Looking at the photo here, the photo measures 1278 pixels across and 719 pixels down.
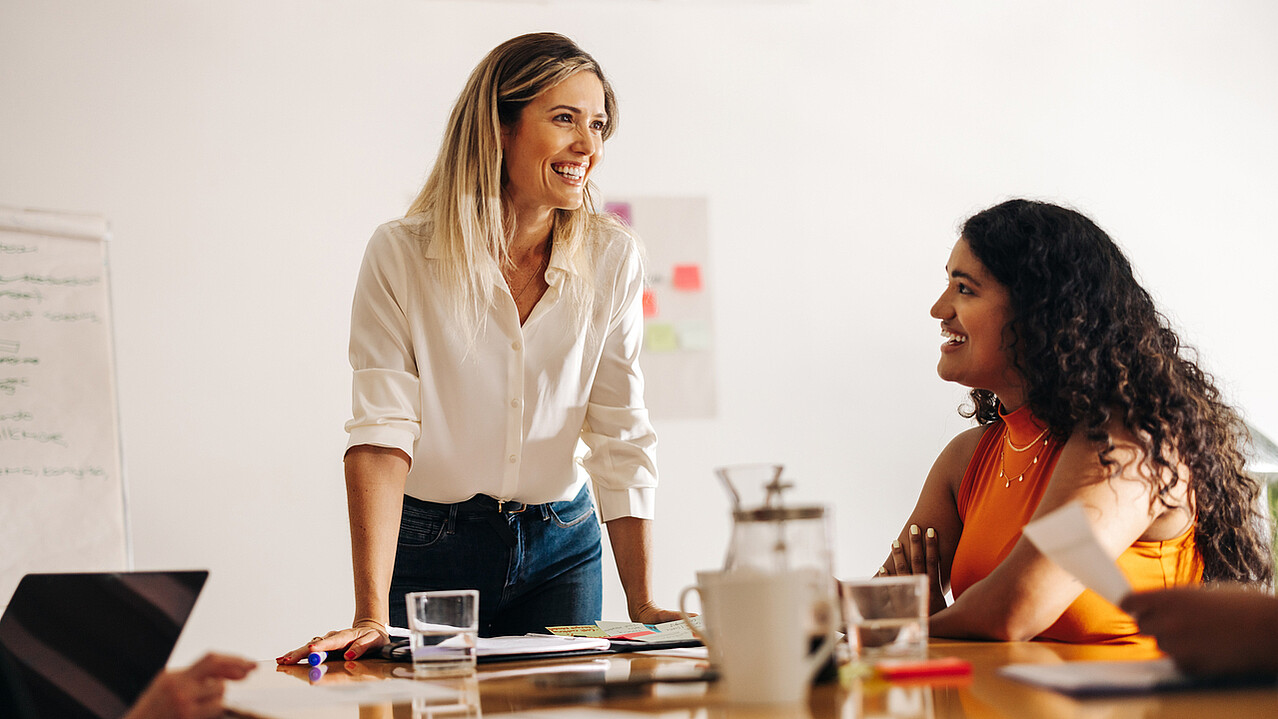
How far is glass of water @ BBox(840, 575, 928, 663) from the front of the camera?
90cm

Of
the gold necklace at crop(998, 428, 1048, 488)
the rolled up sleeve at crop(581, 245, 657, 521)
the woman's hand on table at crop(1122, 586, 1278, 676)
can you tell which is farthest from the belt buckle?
the woman's hand on table at crop(1122, 586, 1278, 676)

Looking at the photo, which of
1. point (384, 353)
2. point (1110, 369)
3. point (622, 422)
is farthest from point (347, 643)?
point (1110, 369)

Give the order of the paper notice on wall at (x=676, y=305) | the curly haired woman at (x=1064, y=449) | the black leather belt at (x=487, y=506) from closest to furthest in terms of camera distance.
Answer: the curly haired woman at (x=1064, y=449), the black leather belt at (x=487, y=506), the paper notice on wall at (x=676, y=305)

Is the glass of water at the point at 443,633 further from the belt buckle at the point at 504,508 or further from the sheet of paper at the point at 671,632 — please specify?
the belt buckle at the point at 504,508

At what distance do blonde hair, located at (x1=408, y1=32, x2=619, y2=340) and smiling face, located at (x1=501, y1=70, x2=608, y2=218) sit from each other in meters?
0.02

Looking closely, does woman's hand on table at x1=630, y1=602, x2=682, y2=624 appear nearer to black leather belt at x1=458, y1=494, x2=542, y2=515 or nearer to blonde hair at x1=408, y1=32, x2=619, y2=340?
black leather belt at x1=458, y1=494, x2=542, y2=515

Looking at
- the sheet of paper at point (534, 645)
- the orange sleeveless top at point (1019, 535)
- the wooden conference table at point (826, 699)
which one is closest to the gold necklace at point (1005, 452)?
the orange sleeveless top at point (1019, 535)

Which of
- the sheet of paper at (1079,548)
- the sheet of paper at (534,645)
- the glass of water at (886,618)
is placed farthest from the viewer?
the sheet of paper at (534,645)

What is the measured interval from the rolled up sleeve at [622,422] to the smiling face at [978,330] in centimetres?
51

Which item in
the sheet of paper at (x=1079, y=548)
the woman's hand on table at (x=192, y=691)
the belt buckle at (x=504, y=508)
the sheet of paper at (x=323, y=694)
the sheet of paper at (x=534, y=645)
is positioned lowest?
the sheet of paper at (x=534, y=645)

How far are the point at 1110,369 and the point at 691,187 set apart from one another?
2.12 meters

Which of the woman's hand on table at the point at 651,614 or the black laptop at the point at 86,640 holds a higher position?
the black laptop at the point at 86,640

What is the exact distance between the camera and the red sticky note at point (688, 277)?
11.3 ft

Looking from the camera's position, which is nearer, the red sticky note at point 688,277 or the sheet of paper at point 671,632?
the sheet of paper at point 671,632
